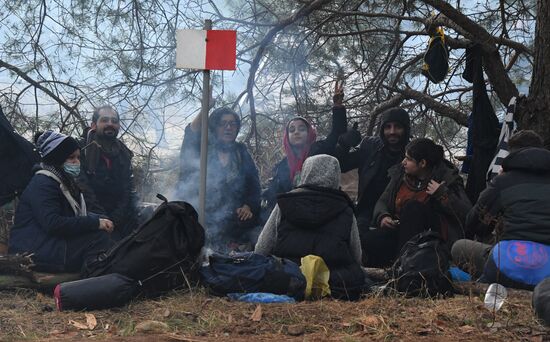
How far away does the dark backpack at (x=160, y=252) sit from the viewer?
433 centimetres

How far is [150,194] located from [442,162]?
12.8 ft

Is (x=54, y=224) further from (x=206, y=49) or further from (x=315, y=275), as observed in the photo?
(x=315, y=275)

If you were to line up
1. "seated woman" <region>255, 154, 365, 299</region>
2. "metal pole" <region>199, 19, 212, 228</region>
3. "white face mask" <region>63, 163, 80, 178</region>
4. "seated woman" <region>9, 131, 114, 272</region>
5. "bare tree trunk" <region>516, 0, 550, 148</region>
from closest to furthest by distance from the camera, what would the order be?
"seated woman" <region>255, 154, 365, 299</region> < "seated woman" <region>9, 131, 114, 272</region> < "metal pole" <region>199, 19, 212, 228</region> < "white face mask" <region>63, 163, 80, 178</region> < "bare tree trunk" <region>516, 0, 550, 148</region>

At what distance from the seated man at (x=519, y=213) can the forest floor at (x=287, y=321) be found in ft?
0.69

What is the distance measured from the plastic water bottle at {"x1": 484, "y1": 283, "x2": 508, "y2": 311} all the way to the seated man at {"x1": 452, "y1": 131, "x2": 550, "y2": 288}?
0.94ft

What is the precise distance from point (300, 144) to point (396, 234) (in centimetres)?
138

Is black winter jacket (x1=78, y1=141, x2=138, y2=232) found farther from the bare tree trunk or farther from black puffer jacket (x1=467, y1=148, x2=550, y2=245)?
the bare tree trunk

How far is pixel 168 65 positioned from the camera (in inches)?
296

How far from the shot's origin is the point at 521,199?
4285 mm

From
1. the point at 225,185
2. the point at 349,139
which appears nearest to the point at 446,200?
the point at 349,139

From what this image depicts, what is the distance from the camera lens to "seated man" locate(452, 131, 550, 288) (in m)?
4.17

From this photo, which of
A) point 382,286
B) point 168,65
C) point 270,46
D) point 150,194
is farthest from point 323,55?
point 382,286

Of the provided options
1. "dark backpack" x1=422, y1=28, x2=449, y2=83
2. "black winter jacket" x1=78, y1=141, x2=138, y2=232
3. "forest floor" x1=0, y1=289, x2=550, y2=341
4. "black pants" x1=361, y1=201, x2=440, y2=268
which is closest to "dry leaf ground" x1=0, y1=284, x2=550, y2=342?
"forest floor" x1=0, y1=289, x2=550, y2=341

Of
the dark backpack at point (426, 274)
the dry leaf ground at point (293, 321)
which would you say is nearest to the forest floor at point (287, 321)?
the dry leaf ground at point (293, 321)
